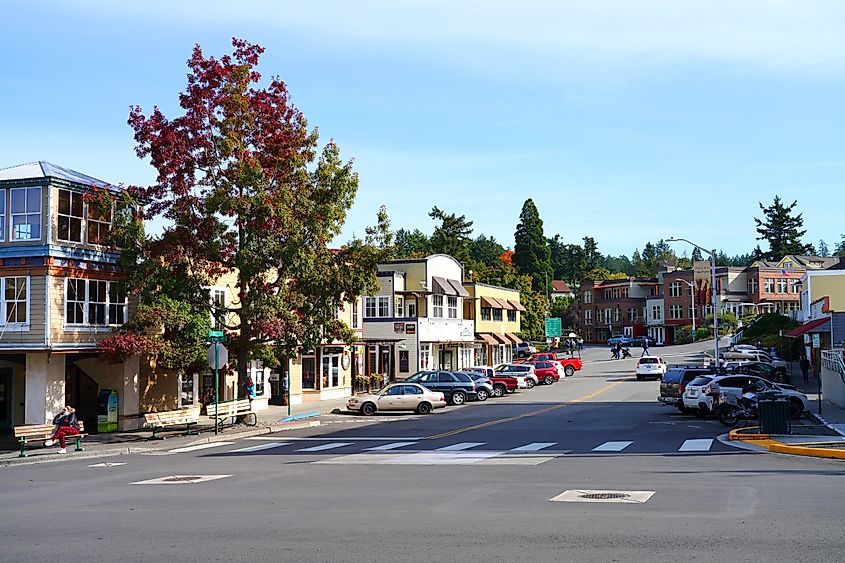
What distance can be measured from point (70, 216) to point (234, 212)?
536 centimetres

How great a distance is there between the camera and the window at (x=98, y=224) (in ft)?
98.7

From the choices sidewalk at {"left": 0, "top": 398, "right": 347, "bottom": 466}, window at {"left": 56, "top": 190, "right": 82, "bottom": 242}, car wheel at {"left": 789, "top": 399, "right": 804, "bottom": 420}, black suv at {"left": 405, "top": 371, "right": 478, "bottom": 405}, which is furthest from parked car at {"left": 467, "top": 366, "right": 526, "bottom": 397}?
window at {"left": 56, "top": 190, "right": 82, "bottom": 242}

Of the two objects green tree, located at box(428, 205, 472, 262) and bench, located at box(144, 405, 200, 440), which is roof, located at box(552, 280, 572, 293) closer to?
green tree, located at box(428, 205, 472, 262)

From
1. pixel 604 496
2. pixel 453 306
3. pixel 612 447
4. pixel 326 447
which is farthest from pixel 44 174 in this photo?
pixel 453 306

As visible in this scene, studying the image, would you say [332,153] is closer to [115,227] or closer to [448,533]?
[115,227]

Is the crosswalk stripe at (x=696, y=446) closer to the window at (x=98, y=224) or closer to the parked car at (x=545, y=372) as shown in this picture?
the window at (x=98, y=224)

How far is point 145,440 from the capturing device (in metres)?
29.3

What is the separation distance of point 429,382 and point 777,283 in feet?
282

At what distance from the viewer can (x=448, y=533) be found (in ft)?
36.8

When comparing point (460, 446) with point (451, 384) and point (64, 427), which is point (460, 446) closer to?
point (64, 427)

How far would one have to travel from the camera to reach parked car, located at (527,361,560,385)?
6081 cm

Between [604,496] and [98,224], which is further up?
[98,224]

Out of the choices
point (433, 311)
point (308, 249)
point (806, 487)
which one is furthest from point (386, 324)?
point (806, 487)

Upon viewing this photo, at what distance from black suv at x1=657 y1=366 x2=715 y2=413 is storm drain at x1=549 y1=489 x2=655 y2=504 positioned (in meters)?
20.6
